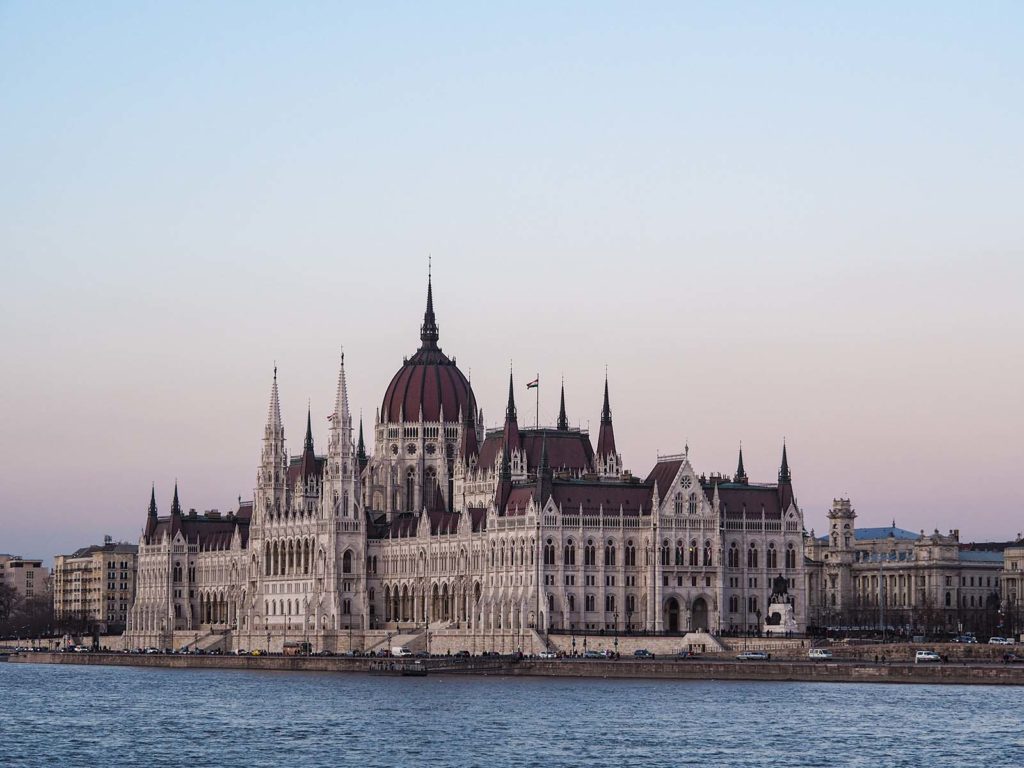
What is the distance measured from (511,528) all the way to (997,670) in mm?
55591

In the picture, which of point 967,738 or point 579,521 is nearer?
point 967,738

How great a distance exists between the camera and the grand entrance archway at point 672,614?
19562 cm

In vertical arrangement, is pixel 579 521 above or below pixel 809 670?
above

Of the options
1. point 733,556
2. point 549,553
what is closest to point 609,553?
point 549,553

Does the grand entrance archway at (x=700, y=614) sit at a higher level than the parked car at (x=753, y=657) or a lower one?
higher

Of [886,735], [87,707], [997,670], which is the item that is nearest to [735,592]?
[997,670]

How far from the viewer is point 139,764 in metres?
112

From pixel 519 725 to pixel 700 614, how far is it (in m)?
69.1

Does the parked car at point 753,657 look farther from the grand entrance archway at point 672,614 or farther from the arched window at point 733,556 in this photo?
the arched window at point 733,556

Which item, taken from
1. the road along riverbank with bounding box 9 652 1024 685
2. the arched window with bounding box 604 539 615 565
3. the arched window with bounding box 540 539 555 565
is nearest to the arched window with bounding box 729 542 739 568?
the arched window with bounding box 604 539 615 565

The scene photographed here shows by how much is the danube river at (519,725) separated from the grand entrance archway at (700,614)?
28732mm

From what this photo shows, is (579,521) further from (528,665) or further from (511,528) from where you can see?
(528,665)

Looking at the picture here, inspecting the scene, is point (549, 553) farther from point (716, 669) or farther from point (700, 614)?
point (716, 669)

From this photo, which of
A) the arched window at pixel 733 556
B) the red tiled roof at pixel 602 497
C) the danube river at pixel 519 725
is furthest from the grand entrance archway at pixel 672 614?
the danube river at pixel 519 725
